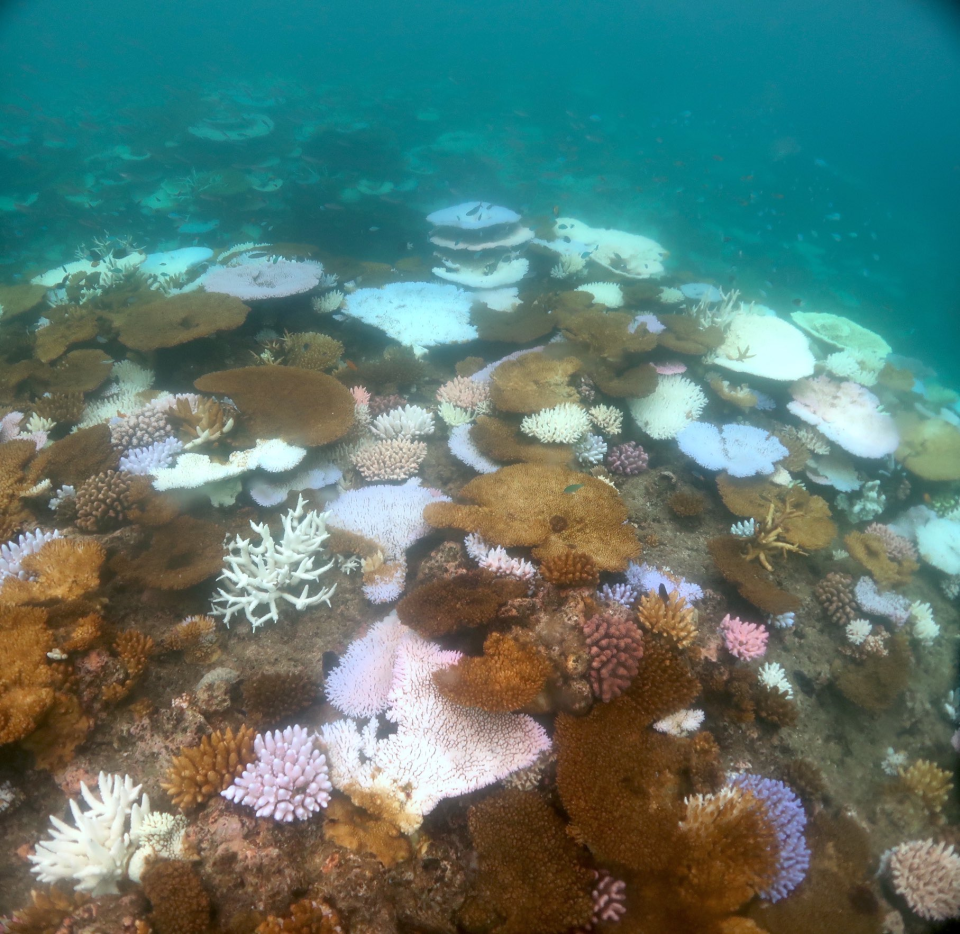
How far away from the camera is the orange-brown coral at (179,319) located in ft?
23.4

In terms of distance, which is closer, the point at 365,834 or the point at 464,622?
the point at 365,834

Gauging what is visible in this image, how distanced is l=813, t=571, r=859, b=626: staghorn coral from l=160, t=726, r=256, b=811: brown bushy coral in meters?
6.85

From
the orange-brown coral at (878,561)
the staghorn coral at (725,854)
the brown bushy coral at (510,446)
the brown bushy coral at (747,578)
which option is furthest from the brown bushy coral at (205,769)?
the orange-brown coral at (878,561)

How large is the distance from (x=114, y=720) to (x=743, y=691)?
5.80 meters

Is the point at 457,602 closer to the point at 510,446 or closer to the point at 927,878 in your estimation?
the point at 510,446

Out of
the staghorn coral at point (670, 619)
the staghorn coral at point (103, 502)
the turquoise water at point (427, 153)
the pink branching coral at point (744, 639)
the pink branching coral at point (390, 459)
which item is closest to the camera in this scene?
the staghorn coral at point (670, 619)

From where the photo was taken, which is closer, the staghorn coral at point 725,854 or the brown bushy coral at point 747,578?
the staghorn coral at point 725,854

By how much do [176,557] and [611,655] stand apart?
15.1 feet

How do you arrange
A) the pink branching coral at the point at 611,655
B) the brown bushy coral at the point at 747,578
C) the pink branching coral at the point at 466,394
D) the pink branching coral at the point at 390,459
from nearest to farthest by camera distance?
the pink branching coral at the point at 611,655
the brown bushy coral at the point at 747,578
the pink branching coral at the point at 390,459
the pink branching coral at the point at 466,394

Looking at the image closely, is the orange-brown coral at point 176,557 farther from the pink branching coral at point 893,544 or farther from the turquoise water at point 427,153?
the turquoise water at point 427,153

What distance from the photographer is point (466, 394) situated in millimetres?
7500

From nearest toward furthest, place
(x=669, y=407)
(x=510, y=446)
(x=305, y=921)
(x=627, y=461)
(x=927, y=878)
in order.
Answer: (x=305, y=921), (x=927, y=878), (x=510, y=446), (x=627, y=461), (x=669, y=407)

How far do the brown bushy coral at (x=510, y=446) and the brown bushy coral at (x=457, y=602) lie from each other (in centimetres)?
225

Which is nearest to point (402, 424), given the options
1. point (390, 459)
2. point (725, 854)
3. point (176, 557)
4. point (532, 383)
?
point (390, 459)
